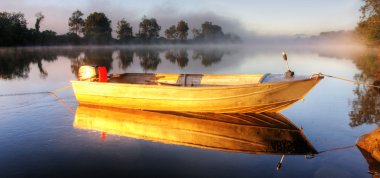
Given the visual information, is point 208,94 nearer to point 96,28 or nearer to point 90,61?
point 90,61

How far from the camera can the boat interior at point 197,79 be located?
13.1m

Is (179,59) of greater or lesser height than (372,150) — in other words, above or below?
above

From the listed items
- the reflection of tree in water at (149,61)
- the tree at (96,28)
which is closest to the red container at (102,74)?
the reflection of tree in water at (149,61)

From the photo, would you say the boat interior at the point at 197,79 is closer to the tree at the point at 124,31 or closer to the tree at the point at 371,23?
the tree at the point at 371,23

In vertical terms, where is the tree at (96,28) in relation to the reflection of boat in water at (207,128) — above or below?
above

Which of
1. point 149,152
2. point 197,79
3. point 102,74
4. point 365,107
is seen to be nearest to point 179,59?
point 197,79

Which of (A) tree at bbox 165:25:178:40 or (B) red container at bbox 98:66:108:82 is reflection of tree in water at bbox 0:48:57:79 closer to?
(B) red container at bbox 98:66:108:82

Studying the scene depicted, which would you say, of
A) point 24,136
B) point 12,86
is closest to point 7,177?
point 24,136

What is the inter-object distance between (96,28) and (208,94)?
135636 millimetres

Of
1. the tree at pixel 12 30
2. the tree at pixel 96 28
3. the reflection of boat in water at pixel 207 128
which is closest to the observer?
the reflection of boat in water at pixel 207 128

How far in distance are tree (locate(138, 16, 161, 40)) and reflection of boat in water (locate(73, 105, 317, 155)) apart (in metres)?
159

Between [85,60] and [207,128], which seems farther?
[85,60]

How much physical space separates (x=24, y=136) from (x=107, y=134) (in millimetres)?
2646

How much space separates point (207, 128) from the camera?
10938 mm
